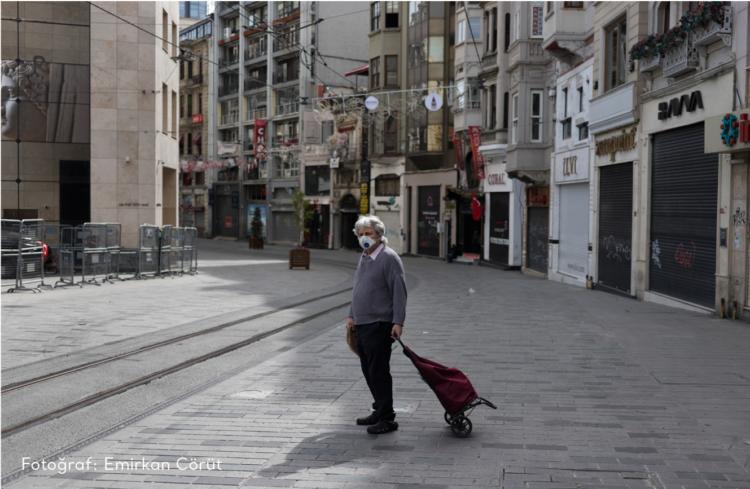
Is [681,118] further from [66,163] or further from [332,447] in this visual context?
[66,163]

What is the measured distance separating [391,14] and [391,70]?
330 centimetres

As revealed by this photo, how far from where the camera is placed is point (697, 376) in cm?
911

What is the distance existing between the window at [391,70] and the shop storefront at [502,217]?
46.2 feet

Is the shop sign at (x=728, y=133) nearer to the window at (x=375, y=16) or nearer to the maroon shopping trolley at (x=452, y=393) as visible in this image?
the maroon shopping trolley at (x=452, y=393)

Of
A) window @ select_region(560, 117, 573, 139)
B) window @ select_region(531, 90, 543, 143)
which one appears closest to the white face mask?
window @ select_region(560, 117, 573, 139)

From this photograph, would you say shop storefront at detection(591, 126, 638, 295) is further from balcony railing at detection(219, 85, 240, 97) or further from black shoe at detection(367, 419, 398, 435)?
balcony railing at detection(219, 85, 240, 97)

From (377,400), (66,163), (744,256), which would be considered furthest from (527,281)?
(377,400)

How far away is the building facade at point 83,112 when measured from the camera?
2861 centimetres

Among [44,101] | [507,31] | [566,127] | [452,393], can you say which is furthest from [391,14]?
[452,393]

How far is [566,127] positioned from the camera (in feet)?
90.4

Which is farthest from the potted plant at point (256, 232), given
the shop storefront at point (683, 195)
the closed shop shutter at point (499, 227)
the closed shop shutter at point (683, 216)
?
the closed shop shutter at point (683, 216)

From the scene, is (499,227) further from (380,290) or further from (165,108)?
(380,290)

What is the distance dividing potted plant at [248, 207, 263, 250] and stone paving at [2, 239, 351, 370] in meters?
27.4

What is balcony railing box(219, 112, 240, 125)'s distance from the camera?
253 feet
